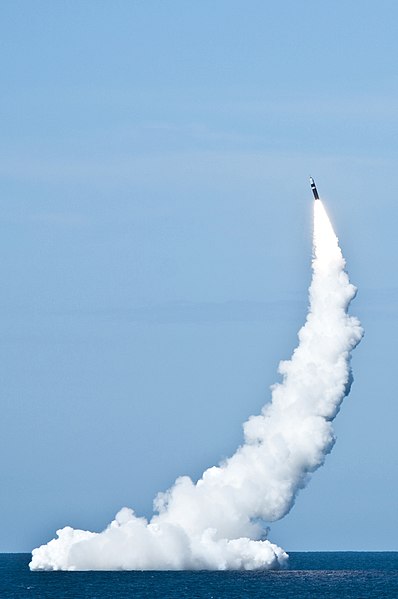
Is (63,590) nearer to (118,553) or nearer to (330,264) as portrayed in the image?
(118,553)

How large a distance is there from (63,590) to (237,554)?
18.4 metres

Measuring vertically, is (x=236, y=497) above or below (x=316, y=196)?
below

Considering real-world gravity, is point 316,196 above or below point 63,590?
above

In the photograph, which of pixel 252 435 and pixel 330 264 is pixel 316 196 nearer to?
pixel 330 264

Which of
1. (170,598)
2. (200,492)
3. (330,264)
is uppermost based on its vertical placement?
(330,264)

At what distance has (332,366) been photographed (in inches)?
4156

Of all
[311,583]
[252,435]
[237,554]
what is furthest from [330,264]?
[311,583]

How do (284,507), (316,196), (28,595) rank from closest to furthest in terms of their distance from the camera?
1. (316,196)
2. (284,507)
3. (28,595)

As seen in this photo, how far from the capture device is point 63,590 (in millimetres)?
121688

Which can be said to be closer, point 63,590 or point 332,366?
point 332,366

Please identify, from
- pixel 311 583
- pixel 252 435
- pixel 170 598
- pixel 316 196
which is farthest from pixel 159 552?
pixel 316 196

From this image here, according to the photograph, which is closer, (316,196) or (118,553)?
(316,196)

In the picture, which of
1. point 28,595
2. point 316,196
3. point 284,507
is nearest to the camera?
point 316,196

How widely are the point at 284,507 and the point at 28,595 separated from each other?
2383 centimetres
